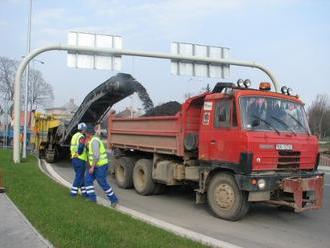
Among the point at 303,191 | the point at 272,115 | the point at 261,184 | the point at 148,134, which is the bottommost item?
the point at 303,191

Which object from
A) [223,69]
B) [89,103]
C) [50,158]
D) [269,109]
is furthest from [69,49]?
[269,109]

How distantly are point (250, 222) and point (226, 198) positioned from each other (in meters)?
0.64

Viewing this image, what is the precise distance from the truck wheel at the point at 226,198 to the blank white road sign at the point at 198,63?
40.7 feet

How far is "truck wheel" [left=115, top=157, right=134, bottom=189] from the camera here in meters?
13.7

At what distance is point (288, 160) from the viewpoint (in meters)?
9.70

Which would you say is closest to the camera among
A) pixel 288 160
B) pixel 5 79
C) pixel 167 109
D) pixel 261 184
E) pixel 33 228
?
pixel 33 228

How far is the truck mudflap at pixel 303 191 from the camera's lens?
9.23 meters

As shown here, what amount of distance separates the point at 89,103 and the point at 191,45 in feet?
18.9

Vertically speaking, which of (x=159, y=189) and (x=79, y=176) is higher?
(x=79, y=176)

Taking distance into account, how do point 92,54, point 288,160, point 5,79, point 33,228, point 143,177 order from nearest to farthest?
point 33,228
point 288,160
point 143,177
point 92,54
point 5,79

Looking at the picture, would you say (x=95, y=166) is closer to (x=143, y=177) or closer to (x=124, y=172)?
(x=143, y=177)

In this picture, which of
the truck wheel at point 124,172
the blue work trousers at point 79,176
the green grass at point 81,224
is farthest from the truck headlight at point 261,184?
the truck wheel at point 124,172

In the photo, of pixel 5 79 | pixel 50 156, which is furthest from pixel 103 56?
pixel 5 79

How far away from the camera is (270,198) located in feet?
31.4
